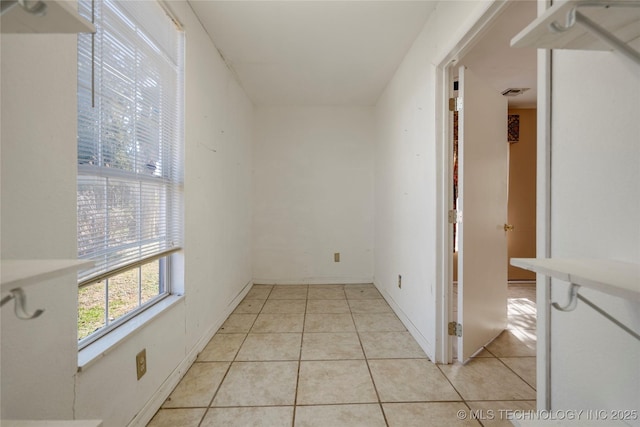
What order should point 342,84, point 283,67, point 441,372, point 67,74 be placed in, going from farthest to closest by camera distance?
point 342,84
point 283,67
point 441,372
point 67,74

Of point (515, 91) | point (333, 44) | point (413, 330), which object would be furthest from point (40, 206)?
point (515, 91)

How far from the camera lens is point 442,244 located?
1.88 metres

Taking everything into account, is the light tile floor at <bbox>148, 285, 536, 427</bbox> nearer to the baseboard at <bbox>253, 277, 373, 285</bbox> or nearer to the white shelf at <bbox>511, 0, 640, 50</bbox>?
the baseboard at <bbox>253, 277, 373, 285</bbox>

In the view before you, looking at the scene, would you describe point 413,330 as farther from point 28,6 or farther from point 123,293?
point 28,6

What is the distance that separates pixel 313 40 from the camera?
7.33ft

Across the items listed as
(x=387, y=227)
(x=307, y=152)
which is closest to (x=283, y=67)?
(x=307, y=152)

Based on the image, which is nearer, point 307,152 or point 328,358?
point 328,358

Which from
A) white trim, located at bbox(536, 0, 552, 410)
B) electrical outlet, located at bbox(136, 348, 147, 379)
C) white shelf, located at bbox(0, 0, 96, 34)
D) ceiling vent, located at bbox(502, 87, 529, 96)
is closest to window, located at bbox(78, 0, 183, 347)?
electrical outlet, located at bbox(136, 348, 147, 379)

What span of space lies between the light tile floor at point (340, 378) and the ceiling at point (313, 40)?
2.45 m

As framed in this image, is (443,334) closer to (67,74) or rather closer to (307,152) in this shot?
(67,74)

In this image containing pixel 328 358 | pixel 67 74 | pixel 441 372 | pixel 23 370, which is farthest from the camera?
pixel 328 358

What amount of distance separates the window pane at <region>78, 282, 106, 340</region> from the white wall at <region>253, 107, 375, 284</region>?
2547mm

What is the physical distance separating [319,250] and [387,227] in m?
1.09

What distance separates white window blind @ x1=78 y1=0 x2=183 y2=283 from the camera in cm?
105
